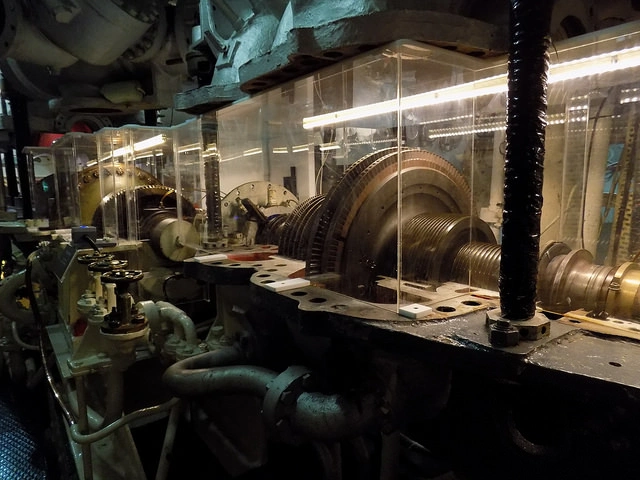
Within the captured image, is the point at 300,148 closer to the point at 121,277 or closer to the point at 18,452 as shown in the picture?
the point at 121,277

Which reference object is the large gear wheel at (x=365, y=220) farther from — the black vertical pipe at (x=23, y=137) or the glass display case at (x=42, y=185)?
the black vertical pipe at (x=23, y=137)

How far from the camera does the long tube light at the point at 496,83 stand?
63.4 inches

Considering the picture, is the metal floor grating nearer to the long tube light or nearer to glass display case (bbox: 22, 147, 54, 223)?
glass display case (bbox: 22, 147, 54, 223)

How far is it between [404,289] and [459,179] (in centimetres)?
72

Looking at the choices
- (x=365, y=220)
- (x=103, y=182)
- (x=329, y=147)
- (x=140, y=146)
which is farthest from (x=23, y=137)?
(x=365, y=220)

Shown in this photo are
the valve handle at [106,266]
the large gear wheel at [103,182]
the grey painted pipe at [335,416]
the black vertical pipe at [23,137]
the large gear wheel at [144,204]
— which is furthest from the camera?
the black vertical pipe at [23,137]

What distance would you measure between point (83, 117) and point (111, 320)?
5.28m

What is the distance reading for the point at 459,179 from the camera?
2.02 metres

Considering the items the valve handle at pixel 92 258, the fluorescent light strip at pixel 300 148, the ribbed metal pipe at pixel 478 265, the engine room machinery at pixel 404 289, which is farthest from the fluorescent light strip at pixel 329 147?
the valve handle at pixel 92 258

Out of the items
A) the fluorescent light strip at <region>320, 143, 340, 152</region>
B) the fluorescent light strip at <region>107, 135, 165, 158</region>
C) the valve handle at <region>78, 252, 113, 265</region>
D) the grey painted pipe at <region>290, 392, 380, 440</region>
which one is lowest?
the grey painted pipe at <region>290, 392, 380, 440</region>

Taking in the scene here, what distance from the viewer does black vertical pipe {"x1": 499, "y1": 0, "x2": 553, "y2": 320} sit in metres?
1.13

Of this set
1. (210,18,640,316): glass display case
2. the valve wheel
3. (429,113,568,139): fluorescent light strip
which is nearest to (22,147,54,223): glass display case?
the valve wheel

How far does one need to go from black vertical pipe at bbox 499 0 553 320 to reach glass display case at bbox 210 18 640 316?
0.30 meters

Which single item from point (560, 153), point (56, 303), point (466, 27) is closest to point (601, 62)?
point (560, 153)
